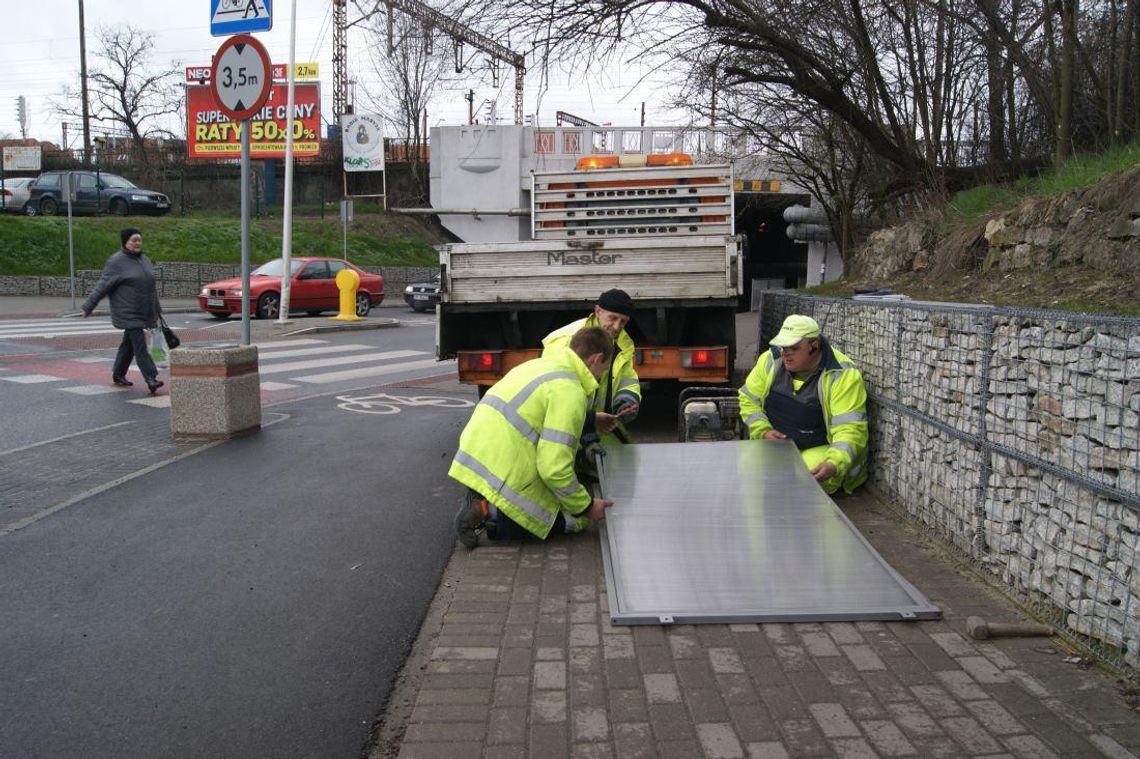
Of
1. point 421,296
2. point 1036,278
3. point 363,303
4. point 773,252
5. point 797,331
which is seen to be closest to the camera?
point 797,331

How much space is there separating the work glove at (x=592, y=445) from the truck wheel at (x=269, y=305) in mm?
17583

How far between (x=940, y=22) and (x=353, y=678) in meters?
11.0

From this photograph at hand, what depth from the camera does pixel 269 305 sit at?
22.6m

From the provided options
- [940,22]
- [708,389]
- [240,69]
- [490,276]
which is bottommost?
[708,389]

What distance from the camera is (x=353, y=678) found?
12.6 ft

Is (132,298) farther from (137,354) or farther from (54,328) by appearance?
(54,328)

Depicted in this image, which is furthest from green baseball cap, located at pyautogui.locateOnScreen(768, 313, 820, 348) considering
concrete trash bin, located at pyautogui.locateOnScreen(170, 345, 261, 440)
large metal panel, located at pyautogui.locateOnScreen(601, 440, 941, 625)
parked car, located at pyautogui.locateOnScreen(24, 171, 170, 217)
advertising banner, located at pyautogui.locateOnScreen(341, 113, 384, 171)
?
advertising banner, located at pyautogui.locateOnScreen(341, 113, 384, 171)

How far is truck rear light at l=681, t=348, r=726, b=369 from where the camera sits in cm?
868

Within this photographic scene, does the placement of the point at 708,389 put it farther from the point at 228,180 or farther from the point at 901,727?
the point at 228,180

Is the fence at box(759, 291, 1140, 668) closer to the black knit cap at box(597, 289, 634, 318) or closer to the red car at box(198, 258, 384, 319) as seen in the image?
the black knit cap at box(597, 289, 634, 318)

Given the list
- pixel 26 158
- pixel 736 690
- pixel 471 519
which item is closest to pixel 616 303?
pixel 471 519

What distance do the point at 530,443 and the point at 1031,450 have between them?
2406 millimetres

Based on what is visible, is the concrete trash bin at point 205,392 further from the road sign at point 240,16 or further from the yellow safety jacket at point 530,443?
the yellow safety jacket at point 530,443

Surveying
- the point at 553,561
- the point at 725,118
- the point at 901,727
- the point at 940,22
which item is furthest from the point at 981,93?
the point at 901,727
